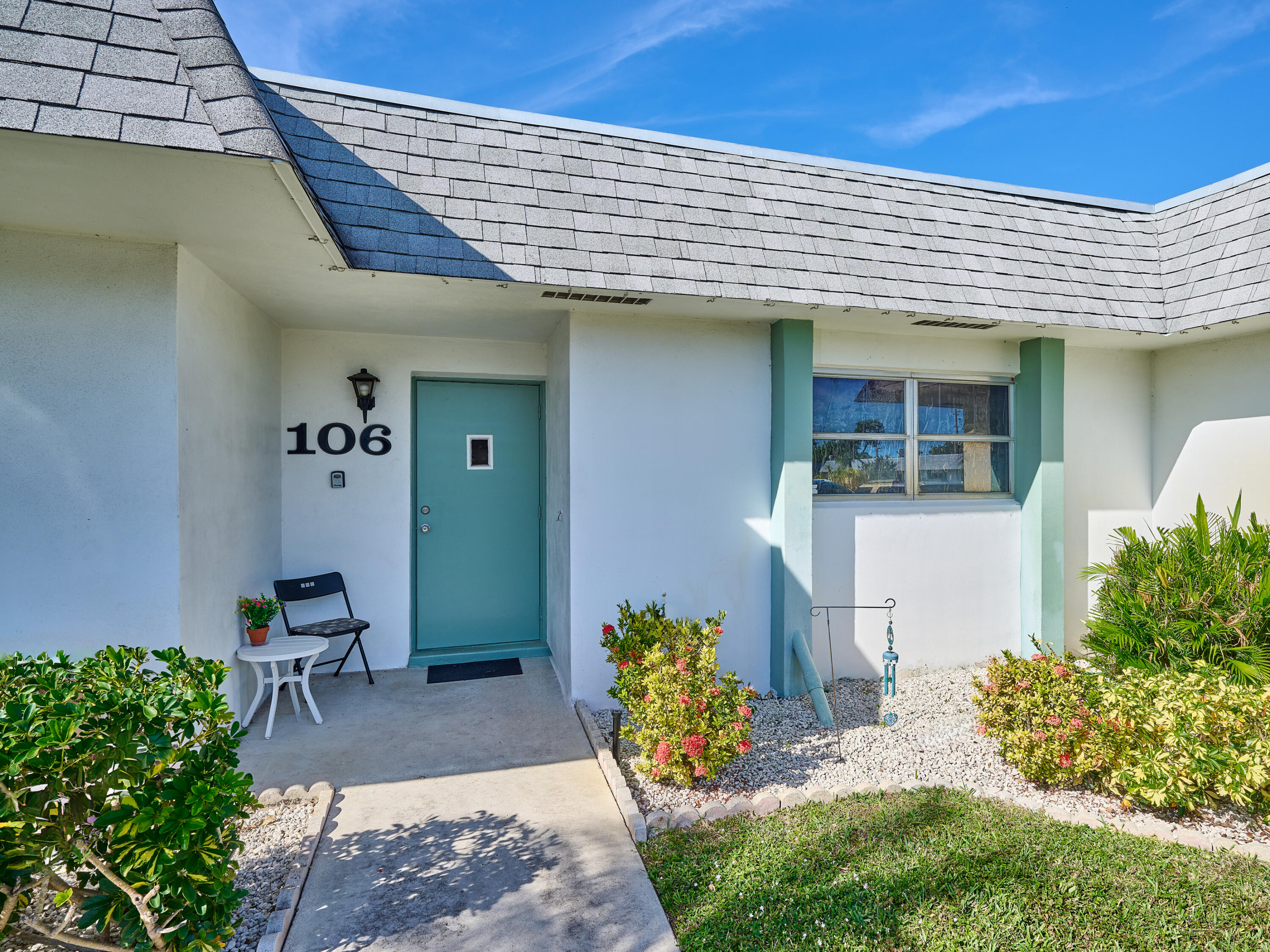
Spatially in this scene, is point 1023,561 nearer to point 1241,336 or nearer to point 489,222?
point 1241,336

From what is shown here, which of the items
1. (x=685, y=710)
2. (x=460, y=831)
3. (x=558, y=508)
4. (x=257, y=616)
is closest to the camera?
(x=460, y=831)

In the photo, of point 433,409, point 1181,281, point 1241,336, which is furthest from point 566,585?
point 1241,336

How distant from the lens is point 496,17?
16.8 feet

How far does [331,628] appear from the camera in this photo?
15.6 feet

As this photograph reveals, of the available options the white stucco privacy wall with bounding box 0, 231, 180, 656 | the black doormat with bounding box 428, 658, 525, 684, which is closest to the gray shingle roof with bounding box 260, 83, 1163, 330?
the white stucco privacy wall with bounding box 0, 231, 180, 656

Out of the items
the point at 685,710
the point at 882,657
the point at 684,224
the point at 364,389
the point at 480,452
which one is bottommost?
the point at 882,657

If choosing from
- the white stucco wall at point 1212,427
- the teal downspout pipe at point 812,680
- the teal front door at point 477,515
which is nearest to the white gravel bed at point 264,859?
the teal front door at point 477,515

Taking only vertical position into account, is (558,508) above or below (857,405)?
below

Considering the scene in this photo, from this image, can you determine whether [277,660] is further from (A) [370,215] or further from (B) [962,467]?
(B) [962,467]

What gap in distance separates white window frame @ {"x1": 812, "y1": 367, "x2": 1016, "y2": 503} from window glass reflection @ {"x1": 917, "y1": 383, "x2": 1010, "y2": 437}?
32 mm

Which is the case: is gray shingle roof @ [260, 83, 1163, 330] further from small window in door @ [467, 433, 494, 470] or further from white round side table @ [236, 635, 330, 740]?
white round side table @ [236, 635, 330, 740]

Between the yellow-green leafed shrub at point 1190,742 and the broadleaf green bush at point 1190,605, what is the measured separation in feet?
2.14

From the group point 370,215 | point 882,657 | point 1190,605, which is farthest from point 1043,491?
point 370,215

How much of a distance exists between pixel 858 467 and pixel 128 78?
4988 mm
